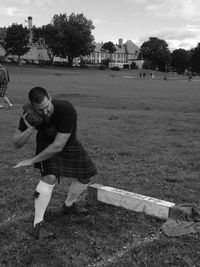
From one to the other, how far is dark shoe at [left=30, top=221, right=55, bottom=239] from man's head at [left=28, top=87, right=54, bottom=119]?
1.23m

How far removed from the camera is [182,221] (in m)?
4.70

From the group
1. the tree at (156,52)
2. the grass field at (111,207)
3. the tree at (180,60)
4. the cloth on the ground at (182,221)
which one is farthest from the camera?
the tree at (180,60)

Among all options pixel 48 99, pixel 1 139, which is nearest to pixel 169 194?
pixel 48 99

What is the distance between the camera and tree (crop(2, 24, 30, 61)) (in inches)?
3868

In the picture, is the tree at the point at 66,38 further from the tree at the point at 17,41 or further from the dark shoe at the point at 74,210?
the dark shoe at the point at 74,210

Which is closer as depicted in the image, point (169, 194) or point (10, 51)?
point (169, 194)

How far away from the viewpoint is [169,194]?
5863 millimetres

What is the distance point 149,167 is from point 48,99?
377 centimetres

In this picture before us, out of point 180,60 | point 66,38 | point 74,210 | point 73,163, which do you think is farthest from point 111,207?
point 180,60

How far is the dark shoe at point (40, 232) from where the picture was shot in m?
4.39

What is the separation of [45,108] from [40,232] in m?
1.37

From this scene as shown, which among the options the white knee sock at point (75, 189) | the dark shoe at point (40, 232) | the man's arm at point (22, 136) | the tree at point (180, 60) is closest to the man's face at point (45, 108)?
the man's arm at point (22, 136)

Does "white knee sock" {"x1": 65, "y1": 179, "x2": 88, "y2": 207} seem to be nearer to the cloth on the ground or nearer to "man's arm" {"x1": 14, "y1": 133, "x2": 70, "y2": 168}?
"man's arm" {"x1": 14, "y1": 133, "x2": 70, "y2": 168}

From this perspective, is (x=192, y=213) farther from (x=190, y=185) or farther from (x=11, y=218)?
(x=11, y=218)
